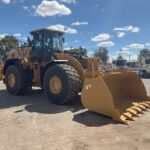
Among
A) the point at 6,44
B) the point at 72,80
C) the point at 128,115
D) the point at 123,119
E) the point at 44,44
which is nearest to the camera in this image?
the point at 123,119

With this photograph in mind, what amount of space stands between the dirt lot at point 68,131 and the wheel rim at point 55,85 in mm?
864

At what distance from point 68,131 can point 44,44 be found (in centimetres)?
437

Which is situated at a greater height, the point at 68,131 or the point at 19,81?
the point at 19,81

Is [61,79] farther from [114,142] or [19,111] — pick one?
[114,142]

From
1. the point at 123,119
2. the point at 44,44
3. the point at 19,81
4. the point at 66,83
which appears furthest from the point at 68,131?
the point at 19,81

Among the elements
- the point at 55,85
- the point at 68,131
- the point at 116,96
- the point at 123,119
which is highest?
the point at 55,85

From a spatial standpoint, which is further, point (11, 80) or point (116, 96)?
point (11, 80)

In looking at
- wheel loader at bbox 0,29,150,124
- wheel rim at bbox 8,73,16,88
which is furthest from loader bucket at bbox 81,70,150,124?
wheel rim at bbox 8,73,16,88

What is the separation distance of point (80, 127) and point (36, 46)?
4657 millimetres

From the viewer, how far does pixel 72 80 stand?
5051mm

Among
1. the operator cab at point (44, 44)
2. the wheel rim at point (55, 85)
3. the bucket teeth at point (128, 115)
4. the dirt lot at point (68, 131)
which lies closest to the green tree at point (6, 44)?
the operator cab at point (44, 44)

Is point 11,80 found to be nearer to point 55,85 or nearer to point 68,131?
point 55,85

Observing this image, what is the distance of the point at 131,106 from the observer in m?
4.79

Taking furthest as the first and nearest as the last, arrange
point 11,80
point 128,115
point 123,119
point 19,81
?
1. point 11,80
2. point 19,81
3. point 128,115
4. point 123,119
